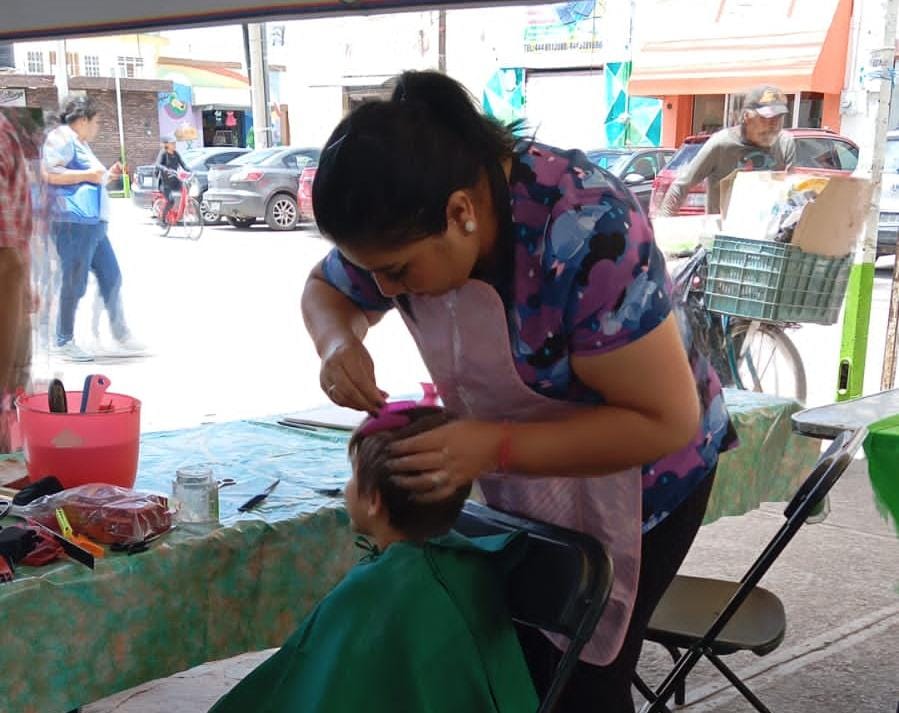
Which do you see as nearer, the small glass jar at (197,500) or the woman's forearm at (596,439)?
the woman's forearm at (596,439)

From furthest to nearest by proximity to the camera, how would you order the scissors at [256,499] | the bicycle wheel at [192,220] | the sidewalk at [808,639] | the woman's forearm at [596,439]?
the bicycle wheel at [192,220], the sidewalk at [808,639], the scissors at [256,499], the woman's forearm at [596,439]

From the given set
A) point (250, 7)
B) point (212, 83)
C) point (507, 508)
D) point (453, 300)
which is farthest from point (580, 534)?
point (212, 83)

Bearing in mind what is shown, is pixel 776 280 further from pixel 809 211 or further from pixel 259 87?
pixel 259 87

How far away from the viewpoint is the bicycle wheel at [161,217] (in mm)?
14188

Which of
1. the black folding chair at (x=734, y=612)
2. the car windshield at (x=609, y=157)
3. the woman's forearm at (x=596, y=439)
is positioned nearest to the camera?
the woman's forearm at (x=596, y=439)

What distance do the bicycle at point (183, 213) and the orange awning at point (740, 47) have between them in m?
7.50

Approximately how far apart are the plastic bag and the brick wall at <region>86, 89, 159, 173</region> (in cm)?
2585

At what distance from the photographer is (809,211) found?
3982mm

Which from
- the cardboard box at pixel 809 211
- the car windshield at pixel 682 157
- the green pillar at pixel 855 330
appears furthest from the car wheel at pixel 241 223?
the cardboard box at pixel 809 211

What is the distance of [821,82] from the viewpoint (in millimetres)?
15188

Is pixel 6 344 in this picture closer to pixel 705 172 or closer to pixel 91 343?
pixel 705 172

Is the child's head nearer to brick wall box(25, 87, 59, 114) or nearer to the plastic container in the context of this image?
the plastic container

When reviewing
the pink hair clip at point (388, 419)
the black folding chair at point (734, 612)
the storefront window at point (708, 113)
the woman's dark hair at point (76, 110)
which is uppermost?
the storefront window at point (708, 113)

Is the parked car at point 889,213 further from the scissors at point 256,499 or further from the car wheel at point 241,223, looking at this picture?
the scissors at point 256,499
